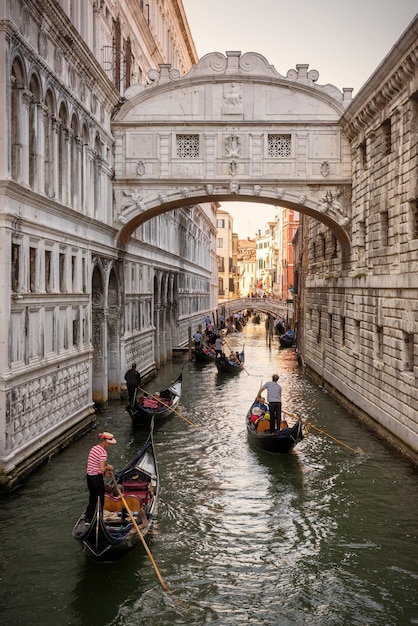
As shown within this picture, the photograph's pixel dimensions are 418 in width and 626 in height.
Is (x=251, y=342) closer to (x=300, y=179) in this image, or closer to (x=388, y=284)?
(x=300, y=179)

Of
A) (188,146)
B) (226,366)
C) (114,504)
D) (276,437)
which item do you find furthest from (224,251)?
(114,504)

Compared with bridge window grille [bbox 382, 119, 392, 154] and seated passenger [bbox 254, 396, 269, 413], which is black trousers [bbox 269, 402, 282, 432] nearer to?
seated passenger [bbox 254, 396, 269, 413]

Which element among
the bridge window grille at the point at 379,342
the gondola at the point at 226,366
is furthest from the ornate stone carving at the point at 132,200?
the gondola at the point at 226,366

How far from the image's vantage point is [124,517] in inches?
310

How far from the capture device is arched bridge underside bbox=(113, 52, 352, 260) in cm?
1611

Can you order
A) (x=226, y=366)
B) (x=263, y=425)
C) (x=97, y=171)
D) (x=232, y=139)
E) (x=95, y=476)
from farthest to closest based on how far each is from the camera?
1. (x=226, y=366)
2. (x=232, y=139)
3. (x=97, y=171)
4. (x=263, y=425)
5. (x=95, y=476)

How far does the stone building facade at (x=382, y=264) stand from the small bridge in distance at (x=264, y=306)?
2570 cm

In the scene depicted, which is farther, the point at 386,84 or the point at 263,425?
the point at 386,84

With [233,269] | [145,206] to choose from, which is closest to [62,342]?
[145,206]

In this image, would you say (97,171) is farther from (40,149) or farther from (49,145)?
(40,149)

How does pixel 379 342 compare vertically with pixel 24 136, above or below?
below

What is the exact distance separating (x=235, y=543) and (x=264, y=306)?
41.3 m

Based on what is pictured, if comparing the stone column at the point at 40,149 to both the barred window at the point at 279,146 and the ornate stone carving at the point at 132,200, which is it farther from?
the barred window at the point at 279,146

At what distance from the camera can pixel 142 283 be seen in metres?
20.3
